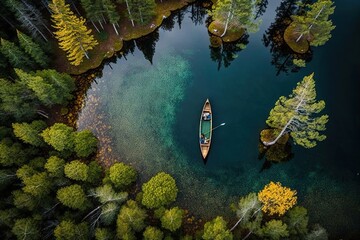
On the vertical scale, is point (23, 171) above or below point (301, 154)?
above

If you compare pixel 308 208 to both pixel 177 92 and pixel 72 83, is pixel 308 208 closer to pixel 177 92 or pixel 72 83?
pixel 177 92

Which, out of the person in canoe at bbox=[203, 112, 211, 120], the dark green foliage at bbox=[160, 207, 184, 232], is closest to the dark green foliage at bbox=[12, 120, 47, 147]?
the dark green foliage at bbox=[160, 207, 184, 232]

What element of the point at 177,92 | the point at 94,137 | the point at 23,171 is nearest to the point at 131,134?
the point at 94,137

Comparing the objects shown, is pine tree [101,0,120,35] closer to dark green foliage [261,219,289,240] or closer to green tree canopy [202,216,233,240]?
green tree canopy [202,216,233,240]

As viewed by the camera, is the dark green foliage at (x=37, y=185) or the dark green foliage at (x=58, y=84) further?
the dark green foliage at (x=58, y=84)

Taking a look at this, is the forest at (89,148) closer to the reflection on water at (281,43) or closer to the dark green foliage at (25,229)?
the dark green foliage at (25,229)

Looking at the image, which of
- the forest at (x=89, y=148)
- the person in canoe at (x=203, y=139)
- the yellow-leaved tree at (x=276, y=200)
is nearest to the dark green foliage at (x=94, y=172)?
the forest at (x=89, y=148)
